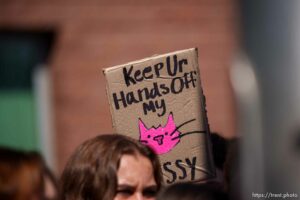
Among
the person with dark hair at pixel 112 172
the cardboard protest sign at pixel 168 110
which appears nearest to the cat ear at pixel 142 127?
the cardboard protest sign at pixel 168 110

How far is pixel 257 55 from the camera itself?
3.59 feet

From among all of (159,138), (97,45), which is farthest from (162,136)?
(97,45)

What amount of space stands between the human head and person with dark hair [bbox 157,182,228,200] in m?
0.99

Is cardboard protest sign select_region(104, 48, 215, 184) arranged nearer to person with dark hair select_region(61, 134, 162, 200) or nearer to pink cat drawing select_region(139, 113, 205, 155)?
pink cat drawing select_region(139, 113, 205, 155)

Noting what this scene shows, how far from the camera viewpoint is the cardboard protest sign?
2.59 metres

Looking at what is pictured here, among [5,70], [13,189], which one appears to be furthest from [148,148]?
[5,70]

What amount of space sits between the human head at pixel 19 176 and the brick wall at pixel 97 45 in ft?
10.3

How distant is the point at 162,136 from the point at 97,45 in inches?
153

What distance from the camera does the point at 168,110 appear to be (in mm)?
2623

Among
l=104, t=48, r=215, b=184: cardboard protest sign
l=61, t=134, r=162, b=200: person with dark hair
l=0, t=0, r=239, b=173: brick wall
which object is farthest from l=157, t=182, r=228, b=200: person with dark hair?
l=0, t=0, r=239, b=173: brick wall

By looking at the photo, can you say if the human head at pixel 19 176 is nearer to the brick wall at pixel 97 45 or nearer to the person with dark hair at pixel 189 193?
the person with dark hair at pixel 189 193

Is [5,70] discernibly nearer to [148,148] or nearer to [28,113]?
[28,113]

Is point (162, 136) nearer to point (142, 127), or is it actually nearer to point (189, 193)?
point (142, 127)

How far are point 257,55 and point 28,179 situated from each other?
2.04m
